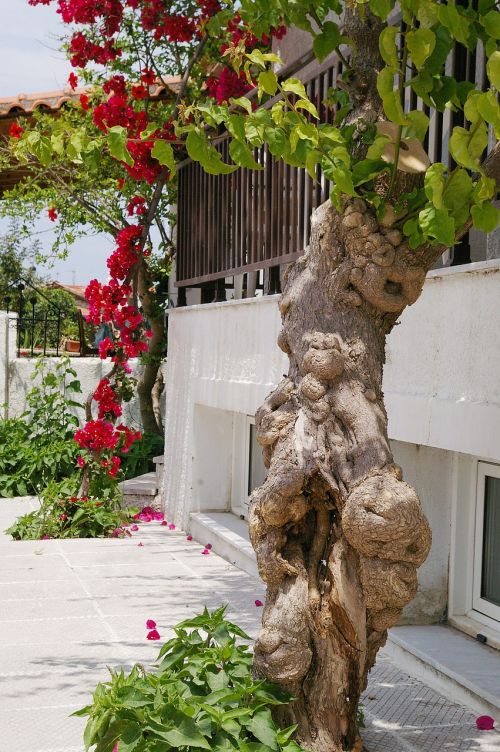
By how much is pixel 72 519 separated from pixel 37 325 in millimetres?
8832

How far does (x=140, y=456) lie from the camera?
12.1m

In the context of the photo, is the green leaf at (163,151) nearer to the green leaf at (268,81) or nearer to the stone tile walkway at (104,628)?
the green leaf at (268,81)

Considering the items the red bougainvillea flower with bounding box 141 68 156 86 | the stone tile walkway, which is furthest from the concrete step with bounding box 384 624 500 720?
the red bougainvillea flower with bounding box 141 68 156 86

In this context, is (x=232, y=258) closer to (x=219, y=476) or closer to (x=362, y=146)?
(x=219, y=476)

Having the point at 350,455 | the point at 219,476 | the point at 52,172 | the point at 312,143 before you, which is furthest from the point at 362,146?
the point at 52,172

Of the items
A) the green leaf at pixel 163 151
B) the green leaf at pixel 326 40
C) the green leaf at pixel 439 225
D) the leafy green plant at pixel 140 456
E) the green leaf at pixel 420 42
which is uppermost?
the green leaf at pixel 326 40

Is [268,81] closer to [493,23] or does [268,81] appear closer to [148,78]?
[493,23]

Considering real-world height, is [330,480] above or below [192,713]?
above

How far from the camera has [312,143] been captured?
3.03m

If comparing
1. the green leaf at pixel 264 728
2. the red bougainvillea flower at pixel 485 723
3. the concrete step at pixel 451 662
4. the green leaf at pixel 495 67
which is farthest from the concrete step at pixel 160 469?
the green leaf at pixel 495 67

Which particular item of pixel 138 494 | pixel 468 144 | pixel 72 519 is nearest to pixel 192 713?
pixel 468 144

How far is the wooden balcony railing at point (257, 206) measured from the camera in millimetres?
4980

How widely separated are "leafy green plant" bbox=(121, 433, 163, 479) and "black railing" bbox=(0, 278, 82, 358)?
1.78 metres

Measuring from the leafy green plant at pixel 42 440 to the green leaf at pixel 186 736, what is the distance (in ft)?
26.5
